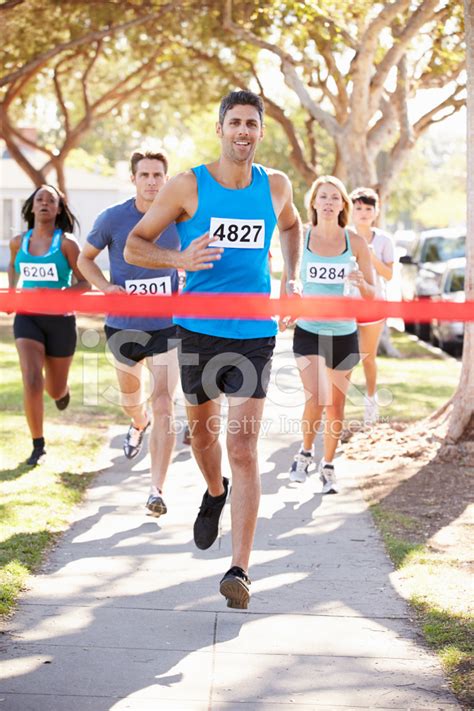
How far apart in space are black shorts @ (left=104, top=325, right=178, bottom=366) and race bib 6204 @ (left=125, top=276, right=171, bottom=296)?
0.24m

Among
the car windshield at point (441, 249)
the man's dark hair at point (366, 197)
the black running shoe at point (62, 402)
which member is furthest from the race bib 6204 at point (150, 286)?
the car windshield at point (441, 249)

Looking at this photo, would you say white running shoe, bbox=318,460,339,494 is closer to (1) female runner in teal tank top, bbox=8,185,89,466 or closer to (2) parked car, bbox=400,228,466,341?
(1) female runner in teal tank top, bbox=8,185,89,466

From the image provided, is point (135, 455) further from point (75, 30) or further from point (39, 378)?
point (75, 30)

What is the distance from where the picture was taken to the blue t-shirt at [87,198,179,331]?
7.48m

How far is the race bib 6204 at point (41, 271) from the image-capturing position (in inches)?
341

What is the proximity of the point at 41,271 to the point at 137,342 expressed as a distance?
147 centimetres

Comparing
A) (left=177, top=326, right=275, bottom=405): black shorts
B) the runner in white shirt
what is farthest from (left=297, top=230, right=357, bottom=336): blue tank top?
(left=177, top=326, right=275, bottom=405): black shorts

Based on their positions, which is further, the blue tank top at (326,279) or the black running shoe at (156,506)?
the blue tank top at (326,279)

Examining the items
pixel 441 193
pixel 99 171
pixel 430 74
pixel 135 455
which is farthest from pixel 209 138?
pixel 441 193

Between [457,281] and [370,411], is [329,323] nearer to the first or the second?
[370,411]

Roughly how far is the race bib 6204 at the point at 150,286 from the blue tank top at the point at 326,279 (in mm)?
1123

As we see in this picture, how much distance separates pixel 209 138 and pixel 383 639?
38103mm

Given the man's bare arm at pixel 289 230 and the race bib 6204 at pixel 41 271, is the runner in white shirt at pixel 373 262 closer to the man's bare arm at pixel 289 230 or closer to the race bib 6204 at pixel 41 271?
the race bib 6204 at pixel 41 271

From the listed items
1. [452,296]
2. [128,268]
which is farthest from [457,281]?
[128,268]
